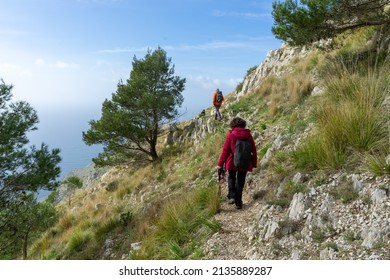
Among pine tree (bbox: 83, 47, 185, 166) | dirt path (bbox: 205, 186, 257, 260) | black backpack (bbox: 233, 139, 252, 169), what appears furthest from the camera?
pine tree (bbox: 83, 47, 185, 166)

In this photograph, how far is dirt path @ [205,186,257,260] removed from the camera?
4.53 metres

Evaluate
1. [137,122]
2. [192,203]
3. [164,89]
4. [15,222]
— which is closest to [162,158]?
[137,122]

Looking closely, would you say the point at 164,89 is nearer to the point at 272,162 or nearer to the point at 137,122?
the point at 137,122

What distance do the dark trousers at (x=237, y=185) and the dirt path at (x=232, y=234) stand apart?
232 millimetres

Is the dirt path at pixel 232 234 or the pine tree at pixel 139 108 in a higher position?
the pine tree at pixel 139 108

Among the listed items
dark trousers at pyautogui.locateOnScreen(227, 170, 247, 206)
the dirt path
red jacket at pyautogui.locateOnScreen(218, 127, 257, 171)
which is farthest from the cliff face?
red jacket at pyautogui.locateOnScreen(218, 127, 257, 171)

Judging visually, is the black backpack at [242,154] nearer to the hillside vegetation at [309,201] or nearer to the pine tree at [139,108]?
the hillside vegetation at [309,201]

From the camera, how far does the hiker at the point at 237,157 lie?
570 centimetres

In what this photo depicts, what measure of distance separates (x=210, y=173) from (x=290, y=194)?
4.67 meters

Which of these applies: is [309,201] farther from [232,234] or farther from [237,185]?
[237,185]

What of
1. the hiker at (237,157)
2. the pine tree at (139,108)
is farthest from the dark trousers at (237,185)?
the pine tree at (139,108)

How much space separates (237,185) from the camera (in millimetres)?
5902

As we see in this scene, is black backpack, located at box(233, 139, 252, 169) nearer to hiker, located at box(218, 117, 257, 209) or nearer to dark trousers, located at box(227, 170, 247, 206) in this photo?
hiker, located at box(218, 117, 257, 209)
